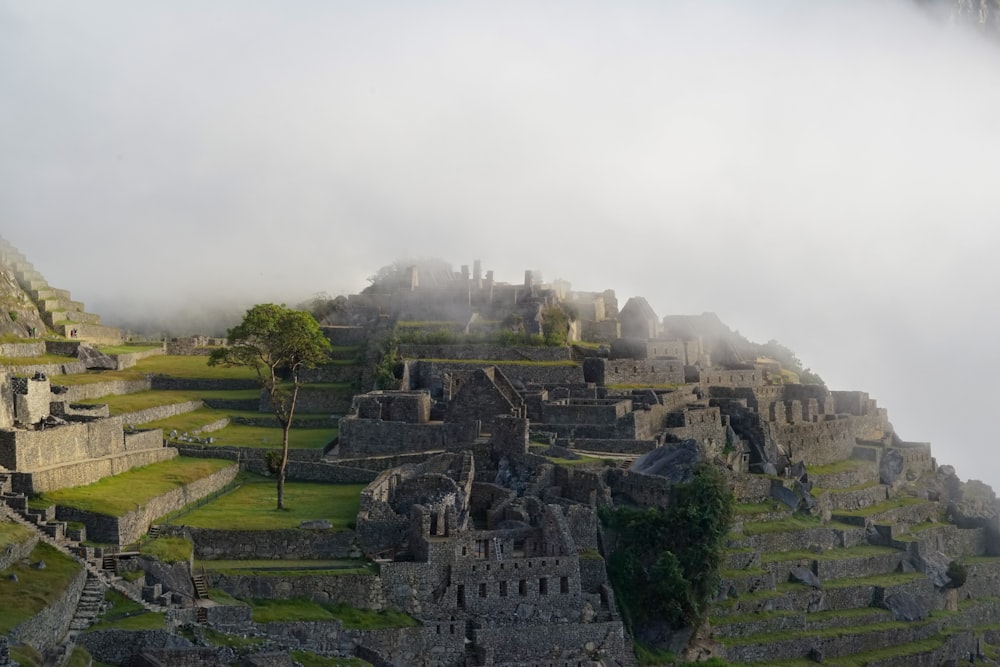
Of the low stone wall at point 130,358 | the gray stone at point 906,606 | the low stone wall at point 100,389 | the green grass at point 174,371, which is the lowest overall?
the gray stone at point 906,606

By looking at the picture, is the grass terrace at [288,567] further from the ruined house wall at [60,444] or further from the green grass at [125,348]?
the green grass at [125,348]

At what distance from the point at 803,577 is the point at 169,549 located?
83.8ft

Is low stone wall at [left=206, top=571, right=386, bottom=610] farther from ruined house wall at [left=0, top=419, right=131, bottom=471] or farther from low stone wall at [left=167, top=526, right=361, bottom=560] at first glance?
ruined house wall at [left=0, top=419, right=131, bottom=471]

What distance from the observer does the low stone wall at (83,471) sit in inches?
2044

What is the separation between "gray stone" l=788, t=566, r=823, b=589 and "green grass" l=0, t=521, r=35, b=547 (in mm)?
29722

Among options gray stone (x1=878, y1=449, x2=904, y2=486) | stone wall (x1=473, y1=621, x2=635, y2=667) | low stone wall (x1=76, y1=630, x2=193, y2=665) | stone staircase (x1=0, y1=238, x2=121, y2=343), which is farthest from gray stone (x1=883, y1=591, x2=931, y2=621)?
stone staircase (x1=0, y1=238, x2=121, y2=343)

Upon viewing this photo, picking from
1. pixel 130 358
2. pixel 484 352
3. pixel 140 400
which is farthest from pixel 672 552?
pixel 130 358

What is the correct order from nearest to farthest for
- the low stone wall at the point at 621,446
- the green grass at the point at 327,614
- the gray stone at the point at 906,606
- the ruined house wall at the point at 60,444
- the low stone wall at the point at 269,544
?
1. the green grass at the point at 327,614
2. the low stone wall at the point at 269,544
3. the ruined house wall at the point at 60,444
4. the low stone wall at the point at 621,446
5. the gray stone at the point at 906,606

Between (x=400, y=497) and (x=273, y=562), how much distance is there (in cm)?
656

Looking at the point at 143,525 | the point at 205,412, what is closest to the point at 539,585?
the point at 143,525

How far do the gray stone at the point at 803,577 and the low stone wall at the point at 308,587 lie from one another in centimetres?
1888

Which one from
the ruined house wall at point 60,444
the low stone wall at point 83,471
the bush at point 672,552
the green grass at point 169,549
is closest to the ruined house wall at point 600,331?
the low stone wall at point 83,471

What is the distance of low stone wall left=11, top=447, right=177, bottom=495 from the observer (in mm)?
51906

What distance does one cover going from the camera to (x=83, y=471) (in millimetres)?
55812
